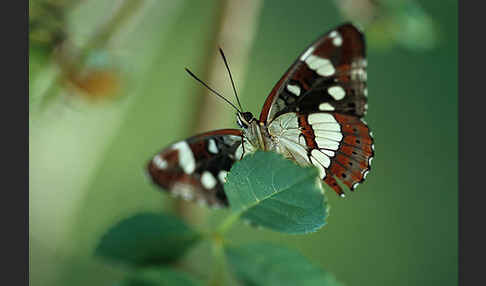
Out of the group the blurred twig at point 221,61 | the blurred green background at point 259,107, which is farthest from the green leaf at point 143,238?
the blurred green background at point 259,107

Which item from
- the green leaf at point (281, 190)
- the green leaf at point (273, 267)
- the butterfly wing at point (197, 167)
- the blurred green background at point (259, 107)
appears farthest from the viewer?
the blurred green background at point (259, 107)

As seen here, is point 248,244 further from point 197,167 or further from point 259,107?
point 259,107

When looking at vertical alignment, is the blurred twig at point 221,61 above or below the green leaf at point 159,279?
→ above

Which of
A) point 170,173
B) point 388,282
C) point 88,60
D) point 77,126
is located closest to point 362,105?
point 170,173

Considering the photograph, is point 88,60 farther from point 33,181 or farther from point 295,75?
Answer: point 295,75

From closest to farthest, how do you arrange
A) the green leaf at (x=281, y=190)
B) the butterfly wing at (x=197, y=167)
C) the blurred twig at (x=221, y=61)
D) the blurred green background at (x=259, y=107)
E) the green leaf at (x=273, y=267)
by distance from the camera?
the green leaf at (x=281, y=190), the green leaf at (x=273, y=267), the butterfly wing at (x=197, y=167), the blurred twig at (x=221, y=61), the blurred green background at (x=259, y=107)

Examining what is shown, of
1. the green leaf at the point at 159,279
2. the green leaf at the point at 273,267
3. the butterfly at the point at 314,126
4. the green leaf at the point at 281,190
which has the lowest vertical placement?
the green leaf at the point at 159,279

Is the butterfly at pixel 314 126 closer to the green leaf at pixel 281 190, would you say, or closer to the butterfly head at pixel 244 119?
the butterfly head at pixel 244 119
